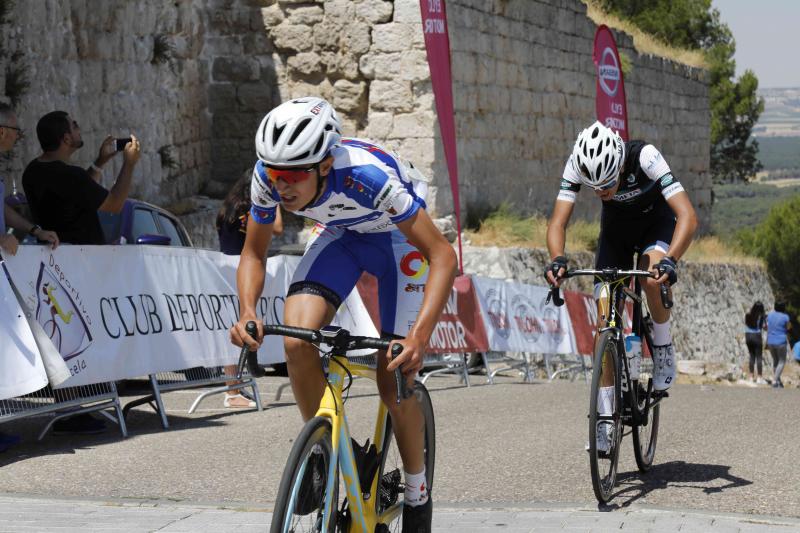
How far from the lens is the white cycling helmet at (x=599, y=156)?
24.0 feet

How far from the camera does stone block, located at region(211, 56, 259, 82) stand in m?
21.3

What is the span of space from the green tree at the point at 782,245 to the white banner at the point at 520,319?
26183 millimetres

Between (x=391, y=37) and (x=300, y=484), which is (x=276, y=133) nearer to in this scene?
(x=300, y=484)

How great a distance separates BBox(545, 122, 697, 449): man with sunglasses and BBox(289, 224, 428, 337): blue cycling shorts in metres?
1.88

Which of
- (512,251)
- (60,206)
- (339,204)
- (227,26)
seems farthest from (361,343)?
(227,26)

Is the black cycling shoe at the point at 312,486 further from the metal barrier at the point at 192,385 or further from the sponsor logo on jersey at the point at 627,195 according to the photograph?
the metal barrier at the point at 192,385

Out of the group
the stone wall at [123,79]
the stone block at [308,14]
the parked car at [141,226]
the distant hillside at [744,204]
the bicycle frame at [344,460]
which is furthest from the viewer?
the distant hillside at [744,204]

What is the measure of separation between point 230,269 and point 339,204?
5.68 meters

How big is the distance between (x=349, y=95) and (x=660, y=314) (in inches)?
528

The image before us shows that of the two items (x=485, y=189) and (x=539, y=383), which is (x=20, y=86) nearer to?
(x=539, y=383)

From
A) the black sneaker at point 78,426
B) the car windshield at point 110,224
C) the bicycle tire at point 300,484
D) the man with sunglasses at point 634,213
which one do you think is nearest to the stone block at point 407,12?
the car windshield at point 110,224

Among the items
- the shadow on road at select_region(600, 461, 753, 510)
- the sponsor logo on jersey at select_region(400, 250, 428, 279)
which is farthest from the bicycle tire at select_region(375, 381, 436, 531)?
the shadow on road at select_region(600, 461, 753, 510)

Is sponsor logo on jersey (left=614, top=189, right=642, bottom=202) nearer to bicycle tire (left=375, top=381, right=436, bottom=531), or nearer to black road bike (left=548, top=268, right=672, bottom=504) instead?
black road bike (left=548, top=268, right=672, bottom=504)

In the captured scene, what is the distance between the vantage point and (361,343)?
4.98 m
